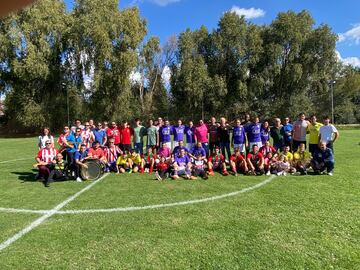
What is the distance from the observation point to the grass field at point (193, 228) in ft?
15.0

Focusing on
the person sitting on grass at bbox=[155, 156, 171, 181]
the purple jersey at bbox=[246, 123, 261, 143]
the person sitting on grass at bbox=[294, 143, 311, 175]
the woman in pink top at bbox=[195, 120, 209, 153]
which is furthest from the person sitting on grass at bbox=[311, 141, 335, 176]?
the person sitting on grass at bbox=[155, 156, 171, 181]

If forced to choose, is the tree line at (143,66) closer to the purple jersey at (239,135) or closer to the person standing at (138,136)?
the person standing at (138,136)

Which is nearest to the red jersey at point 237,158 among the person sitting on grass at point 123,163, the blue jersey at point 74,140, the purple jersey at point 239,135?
the purple jersey at point 239,135

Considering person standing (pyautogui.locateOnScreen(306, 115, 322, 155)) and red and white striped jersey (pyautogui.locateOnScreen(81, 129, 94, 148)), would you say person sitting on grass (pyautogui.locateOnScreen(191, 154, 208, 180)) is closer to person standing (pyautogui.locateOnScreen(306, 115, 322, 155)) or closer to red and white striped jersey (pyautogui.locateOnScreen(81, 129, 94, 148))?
person standing (pyautogui.locateOnScreen(306, 115, 322, 155))

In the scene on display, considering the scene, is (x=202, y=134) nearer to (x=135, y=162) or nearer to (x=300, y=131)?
(x=135, y=162)

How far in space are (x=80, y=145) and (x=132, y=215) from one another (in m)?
6.06

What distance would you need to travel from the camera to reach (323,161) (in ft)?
35.3

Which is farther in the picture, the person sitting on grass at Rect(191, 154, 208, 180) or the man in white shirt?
the man in white shirt

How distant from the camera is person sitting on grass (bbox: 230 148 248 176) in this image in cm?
1112

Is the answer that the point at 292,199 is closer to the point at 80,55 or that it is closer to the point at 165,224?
the point at 165,224

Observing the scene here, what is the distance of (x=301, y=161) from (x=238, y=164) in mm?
2016

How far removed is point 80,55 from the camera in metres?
41.4

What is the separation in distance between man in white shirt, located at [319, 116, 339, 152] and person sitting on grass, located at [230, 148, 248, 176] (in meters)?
2.77

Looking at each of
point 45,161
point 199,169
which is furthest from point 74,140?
point 199,169
